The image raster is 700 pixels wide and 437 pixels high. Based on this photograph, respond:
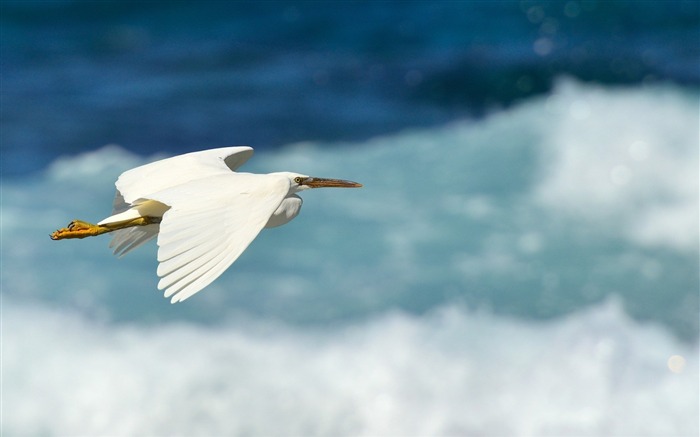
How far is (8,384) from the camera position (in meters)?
21.2

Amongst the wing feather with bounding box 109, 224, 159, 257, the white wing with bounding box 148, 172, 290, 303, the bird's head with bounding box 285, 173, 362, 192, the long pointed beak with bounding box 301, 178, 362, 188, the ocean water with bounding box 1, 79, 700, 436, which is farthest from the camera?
the ocean water with bounding box 1, 79, 700, 436

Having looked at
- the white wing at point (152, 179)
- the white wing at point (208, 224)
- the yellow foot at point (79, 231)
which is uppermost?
the white wing at point (152, 179)

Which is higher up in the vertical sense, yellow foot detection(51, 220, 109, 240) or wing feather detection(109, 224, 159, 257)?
wing feather detection(109, 224, 159, 257)

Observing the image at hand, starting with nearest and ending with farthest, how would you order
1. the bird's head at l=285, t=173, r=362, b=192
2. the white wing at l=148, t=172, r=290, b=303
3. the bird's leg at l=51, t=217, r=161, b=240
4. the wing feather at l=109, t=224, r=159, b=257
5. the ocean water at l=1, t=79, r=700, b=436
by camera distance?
1. the white wing at l=148, t=172, r=290, b=303
2. the bird's head at l=285, t=173, r=362, b=192
3. the bird's leg at l=51, t=217, r=161, b=240
4. the wing feather at l=109, t=224, r=159, b=257
5. the ocean water at l=1, t=79, r=700, b=436

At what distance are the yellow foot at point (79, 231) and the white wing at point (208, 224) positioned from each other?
32.6 inches

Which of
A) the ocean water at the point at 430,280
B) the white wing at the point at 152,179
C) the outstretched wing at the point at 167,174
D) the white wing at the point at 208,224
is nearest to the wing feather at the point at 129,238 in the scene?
the white wing at the point at 152,179

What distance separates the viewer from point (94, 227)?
898cm

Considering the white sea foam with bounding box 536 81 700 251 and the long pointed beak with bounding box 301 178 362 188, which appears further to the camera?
the white sea foam with bounding box 536 81 700 251

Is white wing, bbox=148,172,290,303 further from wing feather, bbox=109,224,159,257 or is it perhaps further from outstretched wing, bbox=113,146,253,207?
wing feather, bbox=109,224,159,257

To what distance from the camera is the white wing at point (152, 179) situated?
901 cm

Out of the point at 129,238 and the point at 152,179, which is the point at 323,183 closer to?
the point at 152,179

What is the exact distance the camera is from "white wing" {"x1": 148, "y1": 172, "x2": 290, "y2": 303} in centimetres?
696

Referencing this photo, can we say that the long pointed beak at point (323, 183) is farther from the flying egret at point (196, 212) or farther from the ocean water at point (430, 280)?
the ocean water at point (430, 280)

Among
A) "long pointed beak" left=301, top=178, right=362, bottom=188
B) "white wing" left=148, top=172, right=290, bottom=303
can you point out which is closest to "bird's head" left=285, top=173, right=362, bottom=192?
"long pointed beak" left=301, top=178, right=362, bottom=188
